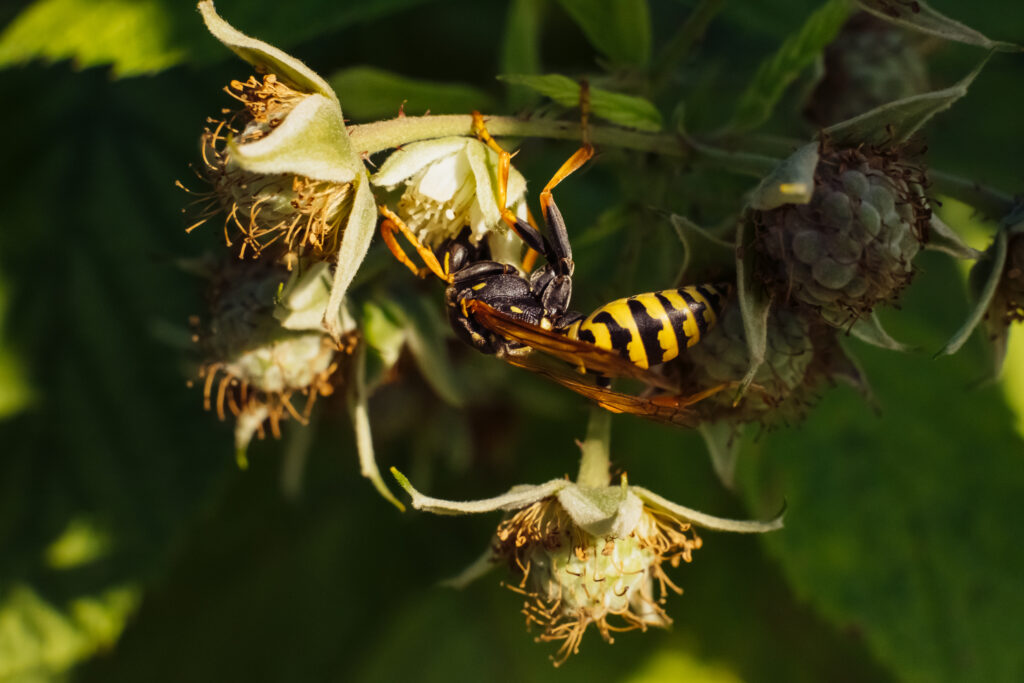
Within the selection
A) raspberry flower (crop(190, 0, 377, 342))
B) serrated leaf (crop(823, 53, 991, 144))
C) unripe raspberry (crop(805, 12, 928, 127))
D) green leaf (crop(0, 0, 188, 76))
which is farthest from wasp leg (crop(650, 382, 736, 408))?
green leaf (crop(0, 0, 188, 76))

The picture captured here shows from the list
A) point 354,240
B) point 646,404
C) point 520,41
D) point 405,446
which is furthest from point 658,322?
point 405,446

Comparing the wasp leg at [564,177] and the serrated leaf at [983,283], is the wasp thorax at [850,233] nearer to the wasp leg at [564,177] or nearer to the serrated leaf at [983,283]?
the serrated leaf at [983,283]

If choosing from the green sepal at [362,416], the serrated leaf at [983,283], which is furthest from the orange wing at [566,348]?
the serrated leaf at [983,283]

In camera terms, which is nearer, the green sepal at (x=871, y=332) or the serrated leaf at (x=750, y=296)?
the serrated leaf at (x=750, y=296)

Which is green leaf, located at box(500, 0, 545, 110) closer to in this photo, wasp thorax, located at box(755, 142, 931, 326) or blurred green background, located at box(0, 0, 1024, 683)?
blurred green background, located at box(0, 0, 1024, 683)

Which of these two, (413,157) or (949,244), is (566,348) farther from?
(949,244)

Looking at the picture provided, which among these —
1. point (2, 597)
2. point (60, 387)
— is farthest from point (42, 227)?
point (2, 597)
